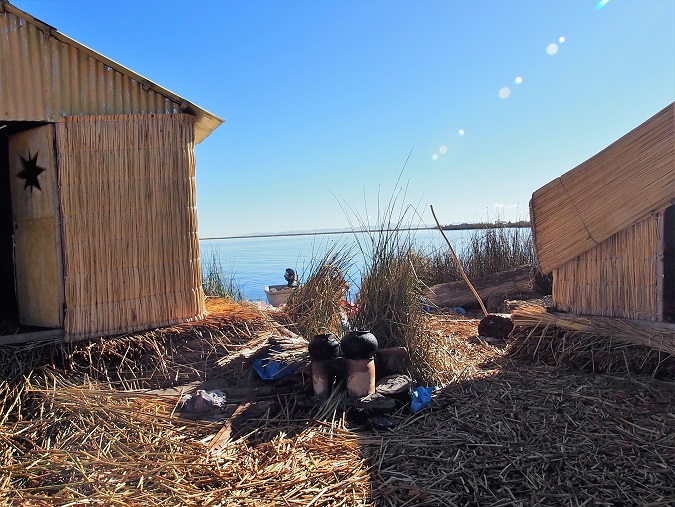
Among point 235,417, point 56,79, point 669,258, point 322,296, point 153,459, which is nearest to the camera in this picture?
point 153,459

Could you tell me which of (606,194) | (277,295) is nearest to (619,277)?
(606,194)

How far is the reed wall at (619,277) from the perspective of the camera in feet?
13.2

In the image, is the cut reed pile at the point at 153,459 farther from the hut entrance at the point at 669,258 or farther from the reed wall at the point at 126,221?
the hut entrance at the point at 669,258

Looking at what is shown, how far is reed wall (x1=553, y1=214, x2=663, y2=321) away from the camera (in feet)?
13.2

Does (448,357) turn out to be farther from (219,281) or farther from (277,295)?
(277,295)

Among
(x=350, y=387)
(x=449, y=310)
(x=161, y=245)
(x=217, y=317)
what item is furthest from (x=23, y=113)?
(x=449, y=310)

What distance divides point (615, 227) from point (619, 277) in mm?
425

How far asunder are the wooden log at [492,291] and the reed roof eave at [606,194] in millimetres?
3292

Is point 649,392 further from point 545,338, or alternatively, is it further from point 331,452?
point 331,452

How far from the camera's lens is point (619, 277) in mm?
4230

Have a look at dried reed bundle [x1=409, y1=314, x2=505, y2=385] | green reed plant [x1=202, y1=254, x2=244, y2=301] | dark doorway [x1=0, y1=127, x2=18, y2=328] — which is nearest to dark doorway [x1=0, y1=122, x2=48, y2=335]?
dark doorway [x1=0, y1=127, x2=18, y2=328]

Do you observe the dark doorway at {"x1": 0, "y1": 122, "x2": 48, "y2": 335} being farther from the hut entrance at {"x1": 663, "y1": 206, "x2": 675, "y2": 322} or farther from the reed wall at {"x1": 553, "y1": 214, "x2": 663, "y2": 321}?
the hut entrance at {"x1": 663, "y1": 206, "x2": 675, "y2": 322}

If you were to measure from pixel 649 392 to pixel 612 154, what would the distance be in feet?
6.33

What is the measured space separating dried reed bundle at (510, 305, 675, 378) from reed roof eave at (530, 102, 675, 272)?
56 cm
